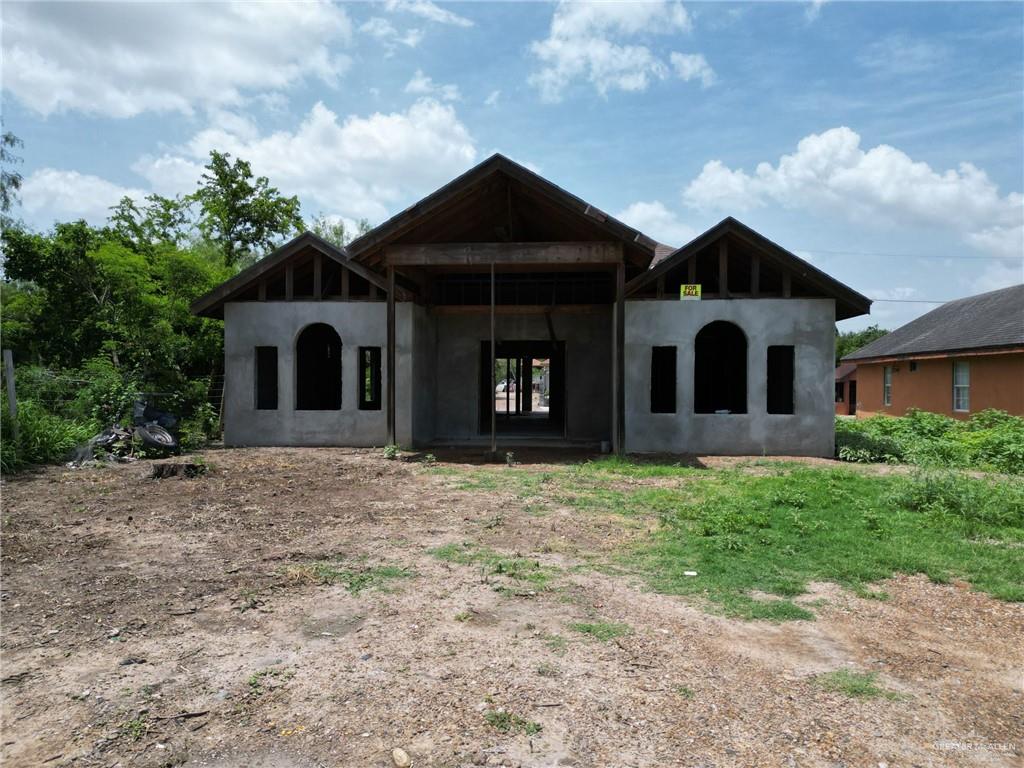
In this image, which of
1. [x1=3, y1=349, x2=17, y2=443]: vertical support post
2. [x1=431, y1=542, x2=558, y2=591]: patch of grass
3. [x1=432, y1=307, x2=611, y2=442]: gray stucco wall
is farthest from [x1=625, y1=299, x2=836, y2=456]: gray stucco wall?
[x1=3, y1=349, x2=17, y2=443]: vertical support post

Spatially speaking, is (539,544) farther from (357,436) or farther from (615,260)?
(357,436)

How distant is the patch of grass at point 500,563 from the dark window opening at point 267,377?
1048 centimetres

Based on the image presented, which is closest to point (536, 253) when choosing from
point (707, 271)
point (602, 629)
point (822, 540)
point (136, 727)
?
point (707, 271)

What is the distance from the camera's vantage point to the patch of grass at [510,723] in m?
2.98

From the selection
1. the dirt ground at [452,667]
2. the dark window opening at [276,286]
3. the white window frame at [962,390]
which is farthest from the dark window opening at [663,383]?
the dirt ground at [452,667]

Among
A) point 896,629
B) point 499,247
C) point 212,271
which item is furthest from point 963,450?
point 212,271

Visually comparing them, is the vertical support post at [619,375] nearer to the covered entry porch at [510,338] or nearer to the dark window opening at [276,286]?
the covered entry porch at [510,338]

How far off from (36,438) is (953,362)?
24373 mm

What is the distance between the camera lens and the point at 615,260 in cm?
1229

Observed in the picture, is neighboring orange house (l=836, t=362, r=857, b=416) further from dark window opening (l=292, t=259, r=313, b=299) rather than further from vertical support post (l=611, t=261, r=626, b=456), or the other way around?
dark window opening (l=292, t=259, r=313, b=299)

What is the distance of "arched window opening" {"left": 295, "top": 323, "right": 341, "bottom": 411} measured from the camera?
55.3ft

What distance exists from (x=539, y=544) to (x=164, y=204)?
29.5 metres

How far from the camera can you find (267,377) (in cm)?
1644

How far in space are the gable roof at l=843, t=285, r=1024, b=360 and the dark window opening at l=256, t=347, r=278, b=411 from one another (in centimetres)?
1927
